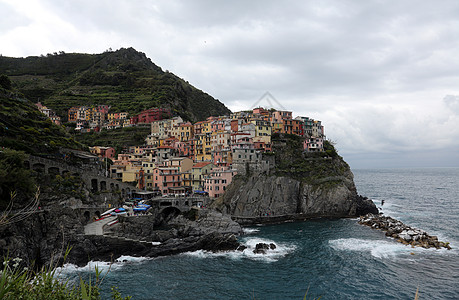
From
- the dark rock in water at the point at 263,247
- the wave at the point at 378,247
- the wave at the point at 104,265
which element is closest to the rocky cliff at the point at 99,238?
the wave at the point at 104,265

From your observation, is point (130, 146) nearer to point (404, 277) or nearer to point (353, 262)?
point (353, 262)

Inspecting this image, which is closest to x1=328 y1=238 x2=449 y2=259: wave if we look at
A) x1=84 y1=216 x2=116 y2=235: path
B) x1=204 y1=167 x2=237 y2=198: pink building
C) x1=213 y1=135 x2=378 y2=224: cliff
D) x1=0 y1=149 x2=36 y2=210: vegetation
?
x1=213 y1=135 x2=378 y2=224: cliff

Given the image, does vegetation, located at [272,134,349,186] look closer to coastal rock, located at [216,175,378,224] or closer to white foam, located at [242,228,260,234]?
coastal rock, located at [216,175,378,224]

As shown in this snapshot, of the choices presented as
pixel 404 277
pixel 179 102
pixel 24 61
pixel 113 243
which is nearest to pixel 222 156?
pixel 113 243

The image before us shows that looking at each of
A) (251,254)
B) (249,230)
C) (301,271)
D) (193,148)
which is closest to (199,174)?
(193,148)

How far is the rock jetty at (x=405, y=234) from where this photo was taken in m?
44.0

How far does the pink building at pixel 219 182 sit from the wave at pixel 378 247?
2673 cm

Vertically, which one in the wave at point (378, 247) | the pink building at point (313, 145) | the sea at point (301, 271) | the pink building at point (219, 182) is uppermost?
the pink building at point (313, 145)

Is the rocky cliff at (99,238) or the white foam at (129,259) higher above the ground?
the rocky cliff at (99,238)

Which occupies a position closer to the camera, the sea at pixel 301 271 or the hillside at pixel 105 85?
the sea at pixel 301 271

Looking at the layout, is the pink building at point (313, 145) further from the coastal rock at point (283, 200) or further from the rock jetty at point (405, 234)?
the rock jetty at point (405, 234)

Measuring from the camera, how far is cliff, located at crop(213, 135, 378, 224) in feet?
204

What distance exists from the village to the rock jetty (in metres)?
26.8

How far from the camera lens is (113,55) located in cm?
18650
